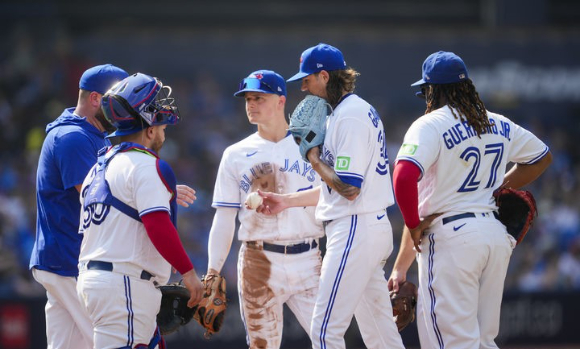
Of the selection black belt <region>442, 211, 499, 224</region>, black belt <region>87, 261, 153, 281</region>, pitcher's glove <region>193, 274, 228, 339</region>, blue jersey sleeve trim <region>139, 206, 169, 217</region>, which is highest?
blue jersey sleeve trim <region>139, 206, 169, 217</region>

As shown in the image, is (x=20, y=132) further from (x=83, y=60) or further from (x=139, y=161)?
(x=139, y=161)

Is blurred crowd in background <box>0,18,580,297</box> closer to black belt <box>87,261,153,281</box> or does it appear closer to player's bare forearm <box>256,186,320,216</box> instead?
player's bare forearm <box>256,186,320,216</box>

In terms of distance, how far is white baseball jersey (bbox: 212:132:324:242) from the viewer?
5.98 metres

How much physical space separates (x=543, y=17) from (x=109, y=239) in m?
15.3

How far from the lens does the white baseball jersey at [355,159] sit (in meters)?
4.92

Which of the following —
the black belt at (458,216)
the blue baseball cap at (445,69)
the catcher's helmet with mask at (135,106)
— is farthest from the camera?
the blue baseball cap at (445,69)

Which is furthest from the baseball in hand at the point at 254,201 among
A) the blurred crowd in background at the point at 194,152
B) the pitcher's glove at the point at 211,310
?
the blurred crowd in background at the point at 194,152

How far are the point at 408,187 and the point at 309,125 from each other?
711 millimetres

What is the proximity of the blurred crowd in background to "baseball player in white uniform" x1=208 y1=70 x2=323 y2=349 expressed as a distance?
248 inches

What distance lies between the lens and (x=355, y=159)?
491 cm

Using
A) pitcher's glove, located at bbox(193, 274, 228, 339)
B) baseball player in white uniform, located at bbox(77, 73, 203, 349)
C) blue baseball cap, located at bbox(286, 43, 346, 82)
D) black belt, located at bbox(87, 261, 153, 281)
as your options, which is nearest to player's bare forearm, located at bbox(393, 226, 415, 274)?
blue baseball cap, located at bbox(286, 43, 346, 82)

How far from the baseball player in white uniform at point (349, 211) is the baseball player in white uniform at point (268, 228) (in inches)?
31.3

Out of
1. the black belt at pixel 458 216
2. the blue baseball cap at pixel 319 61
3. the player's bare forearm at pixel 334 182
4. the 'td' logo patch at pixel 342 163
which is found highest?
the blue baseball cap at pixel 319 61

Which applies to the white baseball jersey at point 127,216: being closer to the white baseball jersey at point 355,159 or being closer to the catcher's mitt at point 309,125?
the catcher's mitt at point 309,125
